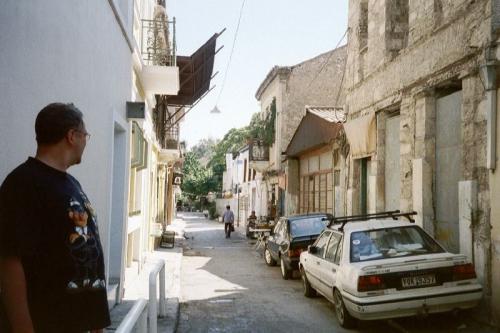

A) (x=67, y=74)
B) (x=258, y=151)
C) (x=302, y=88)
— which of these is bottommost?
(x=67, y=74)

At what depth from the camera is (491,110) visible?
7785mm

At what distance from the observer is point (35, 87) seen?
3.76m

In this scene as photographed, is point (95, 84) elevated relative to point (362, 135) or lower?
lower

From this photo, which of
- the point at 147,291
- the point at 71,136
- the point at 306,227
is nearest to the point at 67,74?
the point at 71,136

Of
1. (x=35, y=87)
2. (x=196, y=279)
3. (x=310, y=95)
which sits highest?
(x=310, y=95)

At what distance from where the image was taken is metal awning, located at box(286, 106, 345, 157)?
1698 cm

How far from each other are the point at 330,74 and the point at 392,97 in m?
14.9

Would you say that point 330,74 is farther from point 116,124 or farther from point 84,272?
point 84,272

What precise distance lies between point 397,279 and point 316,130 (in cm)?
1214

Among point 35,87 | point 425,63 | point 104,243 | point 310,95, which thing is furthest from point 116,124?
point 310,95

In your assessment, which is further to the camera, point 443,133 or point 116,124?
point 443,133

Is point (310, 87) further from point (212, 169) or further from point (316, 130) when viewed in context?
point (212, 169)

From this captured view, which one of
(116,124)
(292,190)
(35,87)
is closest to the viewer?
(35,87)

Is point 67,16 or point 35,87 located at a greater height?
point 67,16
